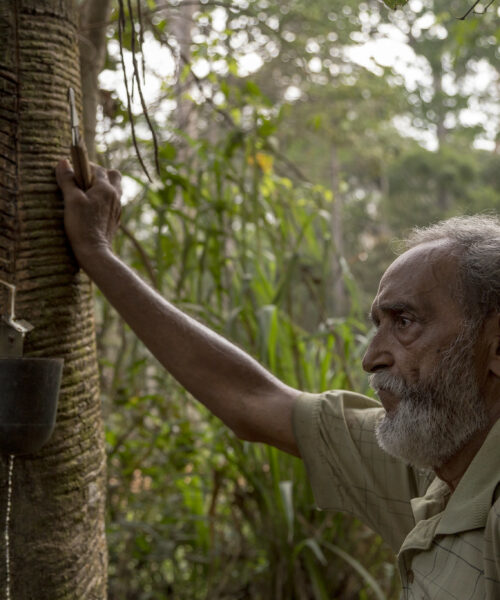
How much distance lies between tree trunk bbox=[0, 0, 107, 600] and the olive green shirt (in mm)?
528

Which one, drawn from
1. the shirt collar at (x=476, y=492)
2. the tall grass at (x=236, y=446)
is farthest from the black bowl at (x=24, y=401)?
the tall grass at (x=236, y=446)

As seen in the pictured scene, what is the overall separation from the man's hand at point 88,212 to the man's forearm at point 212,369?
0.15 metres

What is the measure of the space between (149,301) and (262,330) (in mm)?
874

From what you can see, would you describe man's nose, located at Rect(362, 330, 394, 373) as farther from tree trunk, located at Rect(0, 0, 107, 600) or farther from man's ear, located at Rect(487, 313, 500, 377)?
tree trunk, located at Rect(0, 0, 107, 600)

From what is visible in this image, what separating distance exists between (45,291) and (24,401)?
0.25m

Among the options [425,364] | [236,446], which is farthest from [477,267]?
[236,446]

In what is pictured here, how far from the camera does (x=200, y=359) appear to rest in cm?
176

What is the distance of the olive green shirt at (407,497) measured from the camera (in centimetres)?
124

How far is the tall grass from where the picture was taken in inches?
106

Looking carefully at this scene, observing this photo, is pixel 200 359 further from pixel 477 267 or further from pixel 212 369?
pixel 477 267

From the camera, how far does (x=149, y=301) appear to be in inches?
66.4

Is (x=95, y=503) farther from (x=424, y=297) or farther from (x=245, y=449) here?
(x=245, y=449)

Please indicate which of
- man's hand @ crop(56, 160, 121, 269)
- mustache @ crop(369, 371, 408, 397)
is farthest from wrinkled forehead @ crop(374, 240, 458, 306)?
man's hand @ crop(56, 160, 121, 269)

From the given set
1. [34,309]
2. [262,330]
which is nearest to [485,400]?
[34,309]
